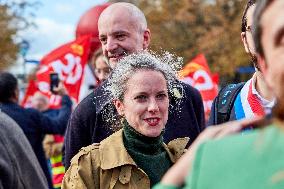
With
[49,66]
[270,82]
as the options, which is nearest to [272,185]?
[270,82]

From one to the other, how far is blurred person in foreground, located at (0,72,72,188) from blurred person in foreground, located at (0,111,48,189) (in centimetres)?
324

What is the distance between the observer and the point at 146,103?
3.13 metres

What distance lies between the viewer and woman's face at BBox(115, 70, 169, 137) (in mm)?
3094

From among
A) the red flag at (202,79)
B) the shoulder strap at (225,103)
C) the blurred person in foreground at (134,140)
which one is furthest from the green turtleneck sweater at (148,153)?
the red flag at (202,79)

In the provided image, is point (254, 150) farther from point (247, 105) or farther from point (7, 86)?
point (7, 86)

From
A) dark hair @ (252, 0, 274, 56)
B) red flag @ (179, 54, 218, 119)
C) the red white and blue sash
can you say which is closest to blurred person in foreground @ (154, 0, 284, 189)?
dark hair @ (252, 0, 274, 56)

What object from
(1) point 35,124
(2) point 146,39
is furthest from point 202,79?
(2) point 146,39

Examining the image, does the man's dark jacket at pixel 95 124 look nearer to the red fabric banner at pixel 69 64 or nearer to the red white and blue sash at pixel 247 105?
the red white and blue sash at pixel 247 105

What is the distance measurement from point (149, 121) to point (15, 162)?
2.08ft

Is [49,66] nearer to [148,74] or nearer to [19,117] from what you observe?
[19,117]

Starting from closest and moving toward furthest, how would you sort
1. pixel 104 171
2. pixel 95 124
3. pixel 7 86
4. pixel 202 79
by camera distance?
pixel 104 171 → pixel 95 124 → pixel 7 86 → pixel 202 79

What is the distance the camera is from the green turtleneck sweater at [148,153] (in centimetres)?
302

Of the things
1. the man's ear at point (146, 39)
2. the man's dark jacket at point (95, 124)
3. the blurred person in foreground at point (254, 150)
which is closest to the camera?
the blurred person in foreground at point (254, 150)

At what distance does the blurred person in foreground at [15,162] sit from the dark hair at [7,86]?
324 centimetres
